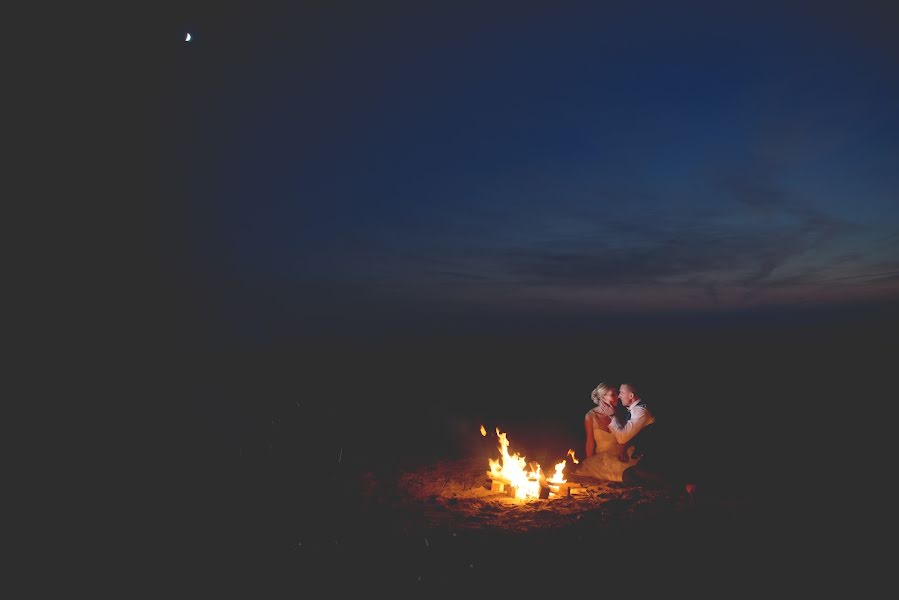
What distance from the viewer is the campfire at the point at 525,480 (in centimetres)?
933

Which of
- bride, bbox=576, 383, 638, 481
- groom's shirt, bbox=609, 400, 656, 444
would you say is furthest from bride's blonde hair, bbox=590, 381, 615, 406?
groom's shirt, bbox=609, 400, 656, 444

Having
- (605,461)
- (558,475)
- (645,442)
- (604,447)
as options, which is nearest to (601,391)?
(604,447)

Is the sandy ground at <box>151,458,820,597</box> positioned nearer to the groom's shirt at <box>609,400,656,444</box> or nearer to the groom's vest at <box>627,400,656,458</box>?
the groom's shirt at <box>609,400,656,444</box>

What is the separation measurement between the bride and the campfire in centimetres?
70

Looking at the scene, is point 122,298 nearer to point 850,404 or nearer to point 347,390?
point 347,390

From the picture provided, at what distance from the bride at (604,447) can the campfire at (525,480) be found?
2.30ft

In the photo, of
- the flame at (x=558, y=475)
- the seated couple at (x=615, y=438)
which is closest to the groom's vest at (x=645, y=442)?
the seated couple at (x=615, y=438)

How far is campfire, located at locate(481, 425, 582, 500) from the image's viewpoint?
933 cm

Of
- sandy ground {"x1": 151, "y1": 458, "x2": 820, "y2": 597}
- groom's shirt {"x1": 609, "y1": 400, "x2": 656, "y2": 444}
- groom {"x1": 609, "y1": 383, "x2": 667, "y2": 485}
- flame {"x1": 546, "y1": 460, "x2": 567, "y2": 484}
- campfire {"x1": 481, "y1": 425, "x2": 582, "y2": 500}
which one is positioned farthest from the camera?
groom's shirt {"x1": 609, "y1": 400, "x2": 656, "y2": 444}

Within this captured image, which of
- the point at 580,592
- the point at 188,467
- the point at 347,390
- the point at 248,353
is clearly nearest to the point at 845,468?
the point at 580,592

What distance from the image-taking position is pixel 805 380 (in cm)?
2308

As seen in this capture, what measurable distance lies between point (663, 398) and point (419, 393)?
9.34 meters

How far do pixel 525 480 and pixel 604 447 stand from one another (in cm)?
191

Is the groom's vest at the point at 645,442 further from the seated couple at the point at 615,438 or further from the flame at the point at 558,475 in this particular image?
the flame at the point at 558,475
